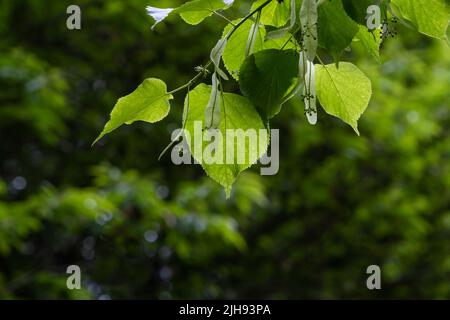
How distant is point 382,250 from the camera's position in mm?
4750

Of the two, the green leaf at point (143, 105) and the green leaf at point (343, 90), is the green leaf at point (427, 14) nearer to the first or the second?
the green leaf at point (343, 90)

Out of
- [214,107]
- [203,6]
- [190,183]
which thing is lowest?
[214,107]

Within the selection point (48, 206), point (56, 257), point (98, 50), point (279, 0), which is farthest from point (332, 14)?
point (98, 50)

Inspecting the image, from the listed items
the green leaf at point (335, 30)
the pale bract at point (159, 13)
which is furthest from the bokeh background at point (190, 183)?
the green leaf at point (335, 30)

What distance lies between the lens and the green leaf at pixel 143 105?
0.58 meters

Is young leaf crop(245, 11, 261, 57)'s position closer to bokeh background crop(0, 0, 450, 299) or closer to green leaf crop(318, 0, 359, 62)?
green leaf crop(318, 0, 359, 62)

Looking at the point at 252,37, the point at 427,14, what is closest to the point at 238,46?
the point at 252,37

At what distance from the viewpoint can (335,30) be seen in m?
0.56

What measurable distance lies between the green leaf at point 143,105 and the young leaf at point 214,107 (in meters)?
0.06

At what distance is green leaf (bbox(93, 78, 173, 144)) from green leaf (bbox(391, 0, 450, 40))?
218 millimetres

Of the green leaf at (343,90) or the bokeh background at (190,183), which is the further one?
the bokeh background at (190,183)

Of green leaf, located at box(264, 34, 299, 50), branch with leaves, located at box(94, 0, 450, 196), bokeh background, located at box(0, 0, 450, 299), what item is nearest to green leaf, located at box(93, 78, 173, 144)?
branch with leaves, located at box(94, 0, 450, 196)

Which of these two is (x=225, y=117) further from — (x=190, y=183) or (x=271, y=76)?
(x=190, y=183)

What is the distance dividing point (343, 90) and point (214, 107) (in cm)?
14
